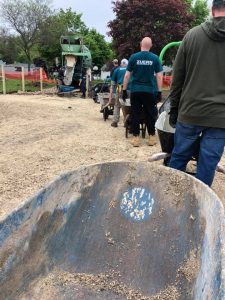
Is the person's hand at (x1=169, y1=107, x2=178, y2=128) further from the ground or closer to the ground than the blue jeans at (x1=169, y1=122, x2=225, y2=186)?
further from the ground

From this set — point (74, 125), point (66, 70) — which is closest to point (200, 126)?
point (74, 125)

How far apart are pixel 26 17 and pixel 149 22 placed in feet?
48.7

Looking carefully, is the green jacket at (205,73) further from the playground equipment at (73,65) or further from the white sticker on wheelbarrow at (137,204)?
the playground equipment at (73,65)

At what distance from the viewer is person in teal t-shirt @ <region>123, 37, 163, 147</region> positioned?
7371mm

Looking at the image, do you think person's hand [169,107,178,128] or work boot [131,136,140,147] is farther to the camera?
work boot [131,136,140,147]

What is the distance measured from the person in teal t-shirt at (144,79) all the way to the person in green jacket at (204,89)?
366 centimetres

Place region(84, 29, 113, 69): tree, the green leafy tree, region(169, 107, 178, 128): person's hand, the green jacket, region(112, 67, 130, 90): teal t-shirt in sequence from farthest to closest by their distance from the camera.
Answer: region(84, 29, 113, 69): tree
the green leafy tree
region(112, 67, 130, 90): teal t-shirt
region(169, 107, 178, 128): person's hand
the green jacket

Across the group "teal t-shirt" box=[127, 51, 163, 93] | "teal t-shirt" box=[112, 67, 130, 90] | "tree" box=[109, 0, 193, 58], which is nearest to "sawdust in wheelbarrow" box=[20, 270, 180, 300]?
"teal t-shirt" box=[127, 51, 163, 93]

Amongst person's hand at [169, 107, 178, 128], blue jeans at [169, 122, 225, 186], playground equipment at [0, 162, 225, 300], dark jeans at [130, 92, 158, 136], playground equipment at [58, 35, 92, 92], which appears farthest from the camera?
playground equipment at [58, 35, 92, 92]

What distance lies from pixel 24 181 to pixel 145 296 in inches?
126

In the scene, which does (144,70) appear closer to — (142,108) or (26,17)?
(142,108)

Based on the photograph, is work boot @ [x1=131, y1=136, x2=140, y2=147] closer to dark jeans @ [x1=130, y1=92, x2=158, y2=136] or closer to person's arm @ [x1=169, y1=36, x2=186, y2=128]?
dark jeans @ [x1=130, y1=92, x2=158, y2=136]

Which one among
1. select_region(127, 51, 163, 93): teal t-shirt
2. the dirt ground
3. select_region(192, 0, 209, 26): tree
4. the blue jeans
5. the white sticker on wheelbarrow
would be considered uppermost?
select_region(192, 0, 209, 26): tree

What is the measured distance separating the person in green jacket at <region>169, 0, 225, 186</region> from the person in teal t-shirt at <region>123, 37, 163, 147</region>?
3658 millimetres
